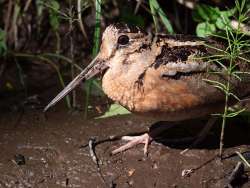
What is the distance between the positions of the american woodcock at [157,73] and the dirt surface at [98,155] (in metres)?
0.32

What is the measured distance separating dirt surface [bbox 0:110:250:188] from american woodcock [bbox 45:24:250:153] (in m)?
0.32

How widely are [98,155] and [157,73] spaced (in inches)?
25.8

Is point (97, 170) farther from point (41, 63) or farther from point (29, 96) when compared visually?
point (41, 63)

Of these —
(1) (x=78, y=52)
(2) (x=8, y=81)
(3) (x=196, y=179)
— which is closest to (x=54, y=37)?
(1) (x=78, y=52)

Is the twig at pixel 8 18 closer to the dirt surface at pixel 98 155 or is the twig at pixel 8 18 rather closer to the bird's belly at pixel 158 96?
the dirt surface at pixel 98 155

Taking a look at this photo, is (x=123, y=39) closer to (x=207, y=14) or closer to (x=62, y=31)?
(x=207, y=14)

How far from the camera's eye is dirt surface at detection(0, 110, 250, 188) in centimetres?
335

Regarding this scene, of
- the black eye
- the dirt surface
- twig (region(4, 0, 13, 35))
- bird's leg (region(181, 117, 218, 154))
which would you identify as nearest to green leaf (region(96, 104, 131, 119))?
the dirt surface

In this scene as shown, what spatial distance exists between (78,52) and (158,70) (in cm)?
Result: 153

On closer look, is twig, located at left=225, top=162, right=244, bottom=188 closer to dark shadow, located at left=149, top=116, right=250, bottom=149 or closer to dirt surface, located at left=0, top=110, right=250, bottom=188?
dirt surface, located at left=0, top=110, right=250, bottom=188

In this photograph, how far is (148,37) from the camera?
3.34 m

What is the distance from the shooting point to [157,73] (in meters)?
3.26

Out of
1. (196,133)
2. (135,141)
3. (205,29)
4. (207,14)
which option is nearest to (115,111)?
(135,141)

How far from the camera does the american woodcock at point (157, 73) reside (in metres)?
3.26
